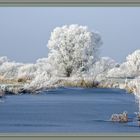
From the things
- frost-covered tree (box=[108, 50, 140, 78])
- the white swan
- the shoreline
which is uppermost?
frost-covered tree (box=[108, 50, 140, 78])

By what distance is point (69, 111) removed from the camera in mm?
6828

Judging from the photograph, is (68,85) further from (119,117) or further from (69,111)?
(119,117)

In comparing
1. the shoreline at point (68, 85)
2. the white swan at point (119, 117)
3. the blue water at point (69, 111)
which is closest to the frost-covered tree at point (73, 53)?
the shoreline at point (68, 85)

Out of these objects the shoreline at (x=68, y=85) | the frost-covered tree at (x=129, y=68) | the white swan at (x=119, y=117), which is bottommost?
the white swan at (x=119, y=117)

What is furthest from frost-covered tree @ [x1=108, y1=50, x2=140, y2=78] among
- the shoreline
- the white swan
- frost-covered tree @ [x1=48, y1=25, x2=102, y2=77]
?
the white swan

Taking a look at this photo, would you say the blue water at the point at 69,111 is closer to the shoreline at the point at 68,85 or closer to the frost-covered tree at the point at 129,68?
the shoreline at the point at 68,85

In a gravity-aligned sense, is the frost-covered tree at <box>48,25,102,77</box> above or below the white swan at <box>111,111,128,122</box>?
above

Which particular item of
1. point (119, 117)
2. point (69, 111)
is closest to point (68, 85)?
point (69, 111)

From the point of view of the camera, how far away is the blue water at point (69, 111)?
22.3ft

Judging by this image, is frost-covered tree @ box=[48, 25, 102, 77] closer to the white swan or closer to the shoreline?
the shoreline

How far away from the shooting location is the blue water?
22.3 ft

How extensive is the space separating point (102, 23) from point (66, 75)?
63 centimetres
